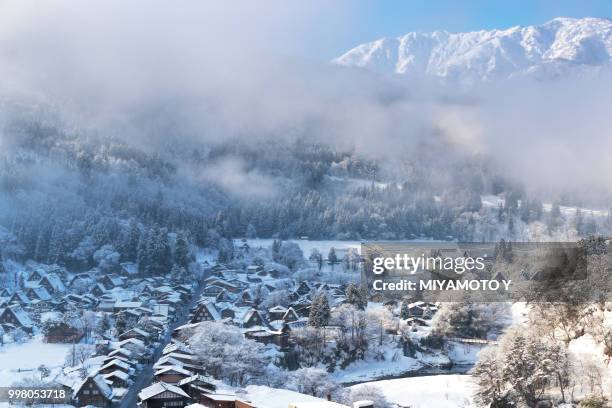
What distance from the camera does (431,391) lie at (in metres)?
32.8

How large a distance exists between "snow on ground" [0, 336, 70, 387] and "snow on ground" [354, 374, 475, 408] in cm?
1773

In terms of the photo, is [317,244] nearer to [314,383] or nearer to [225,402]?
[314,383]

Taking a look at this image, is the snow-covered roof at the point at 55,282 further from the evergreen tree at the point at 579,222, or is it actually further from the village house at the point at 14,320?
the evergreen tree at the point at 579,222

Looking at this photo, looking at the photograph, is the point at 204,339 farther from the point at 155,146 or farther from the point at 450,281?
the point at 155,146

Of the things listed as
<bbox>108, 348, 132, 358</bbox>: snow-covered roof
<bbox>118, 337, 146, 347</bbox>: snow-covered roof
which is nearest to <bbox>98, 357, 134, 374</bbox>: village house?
<bbox>108, 348, 132, 358</bbox>: snow-covered roof

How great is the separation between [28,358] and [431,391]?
2325cm

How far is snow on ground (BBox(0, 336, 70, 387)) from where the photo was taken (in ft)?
112

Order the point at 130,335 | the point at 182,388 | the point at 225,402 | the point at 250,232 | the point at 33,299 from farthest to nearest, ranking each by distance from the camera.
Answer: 1. the point at 250,232
2. the point at 33,299
3. the point at 130,335
4. the point at 182,388
5. the point at 225,402

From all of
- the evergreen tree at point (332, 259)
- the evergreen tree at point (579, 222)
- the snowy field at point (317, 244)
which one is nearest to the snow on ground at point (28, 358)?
the evergreen tree at point (332, 259)

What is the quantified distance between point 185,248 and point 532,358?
49.7m

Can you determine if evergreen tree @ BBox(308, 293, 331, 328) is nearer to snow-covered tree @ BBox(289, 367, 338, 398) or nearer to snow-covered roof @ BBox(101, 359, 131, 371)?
snow-covered tree @ BBox(289, 367, 338, 398)

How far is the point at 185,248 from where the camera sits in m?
72.4

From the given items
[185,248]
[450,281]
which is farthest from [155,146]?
[450,281]

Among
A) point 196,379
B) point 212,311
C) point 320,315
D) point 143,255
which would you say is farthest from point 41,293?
point 196,379
